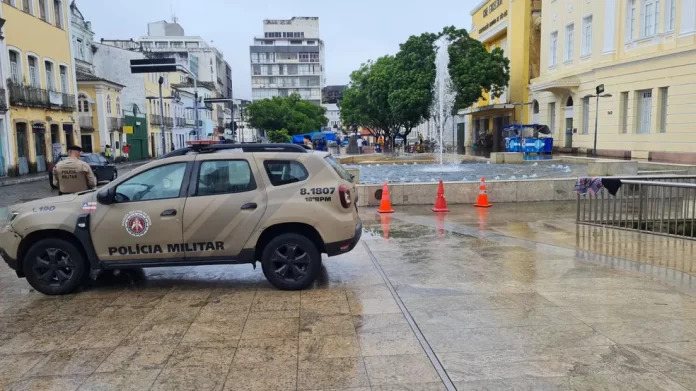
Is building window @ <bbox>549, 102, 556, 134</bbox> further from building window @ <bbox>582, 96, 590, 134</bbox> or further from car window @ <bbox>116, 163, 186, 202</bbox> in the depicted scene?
car window @ <bbox>116, 163, 186, 202</bbox>

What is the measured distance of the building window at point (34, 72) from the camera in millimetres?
33594

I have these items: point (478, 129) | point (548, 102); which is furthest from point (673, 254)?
point (478, 129)

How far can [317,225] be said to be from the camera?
20.6ft

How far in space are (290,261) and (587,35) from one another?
1301 inches

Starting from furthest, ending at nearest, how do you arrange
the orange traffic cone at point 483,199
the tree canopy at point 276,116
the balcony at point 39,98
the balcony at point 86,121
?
the tree canopy at point 276,116 → the balcony at point 86,121 → the balcony at point 39,98 → the orange traffic cone at point 483,199

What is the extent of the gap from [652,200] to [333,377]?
26.0 ft

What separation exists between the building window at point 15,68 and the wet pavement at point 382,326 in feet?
94.8

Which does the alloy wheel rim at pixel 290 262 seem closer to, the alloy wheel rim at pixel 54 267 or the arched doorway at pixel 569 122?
the alloy wheel rim at pixel 54 267

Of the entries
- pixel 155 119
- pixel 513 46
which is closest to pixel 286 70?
pixel 155 119

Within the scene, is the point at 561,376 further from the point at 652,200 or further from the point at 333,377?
the point at 652,200

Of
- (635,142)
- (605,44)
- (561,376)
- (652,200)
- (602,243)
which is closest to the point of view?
(561,376)

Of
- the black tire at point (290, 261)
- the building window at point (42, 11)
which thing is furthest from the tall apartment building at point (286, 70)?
the black tire at point (290, 261)

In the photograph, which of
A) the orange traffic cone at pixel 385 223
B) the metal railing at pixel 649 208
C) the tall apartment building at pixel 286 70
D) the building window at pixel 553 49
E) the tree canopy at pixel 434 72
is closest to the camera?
the metal railing at pixel 649 208

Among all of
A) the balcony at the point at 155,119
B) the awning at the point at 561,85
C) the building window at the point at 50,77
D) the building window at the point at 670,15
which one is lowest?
the balcony at the point at 155,119
